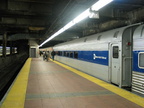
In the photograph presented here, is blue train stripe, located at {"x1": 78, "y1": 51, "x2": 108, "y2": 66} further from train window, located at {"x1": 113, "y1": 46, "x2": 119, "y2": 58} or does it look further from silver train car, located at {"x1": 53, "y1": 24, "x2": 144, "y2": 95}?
train window, located at {"x1": 113, "y1": 46, "x2": 119, "y2": 58}

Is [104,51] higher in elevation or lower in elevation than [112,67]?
higher

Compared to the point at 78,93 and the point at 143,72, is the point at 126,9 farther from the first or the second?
the point at 78,93

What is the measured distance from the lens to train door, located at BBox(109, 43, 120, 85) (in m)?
7.44

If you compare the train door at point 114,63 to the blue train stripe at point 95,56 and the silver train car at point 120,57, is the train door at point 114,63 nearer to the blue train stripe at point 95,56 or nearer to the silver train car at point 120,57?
the silver train car at point 120,57

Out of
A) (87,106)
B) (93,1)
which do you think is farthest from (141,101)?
(93,1)

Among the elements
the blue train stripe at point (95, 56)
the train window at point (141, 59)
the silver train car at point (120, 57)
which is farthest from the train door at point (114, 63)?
the train window at point (141, 59)

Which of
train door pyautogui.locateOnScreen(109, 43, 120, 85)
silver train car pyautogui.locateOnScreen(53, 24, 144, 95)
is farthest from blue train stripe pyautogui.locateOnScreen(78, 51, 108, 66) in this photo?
train door pyautogui.locateOnScreen(109, 43, 120, 85)

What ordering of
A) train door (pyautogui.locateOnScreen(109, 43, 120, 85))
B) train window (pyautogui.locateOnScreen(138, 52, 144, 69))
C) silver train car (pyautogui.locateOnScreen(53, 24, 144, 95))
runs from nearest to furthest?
train window (pyautogui.locateOnScreen(138, 52, 144, 69)) < silver train car (pyautogui.locateOnScreen(53, 24, 144, 95)) < train door (pyautogui.locateOnScreen(109, 43, 120, 85))

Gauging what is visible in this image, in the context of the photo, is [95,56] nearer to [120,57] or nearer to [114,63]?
[114,63]

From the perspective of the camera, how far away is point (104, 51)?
28.3 feet

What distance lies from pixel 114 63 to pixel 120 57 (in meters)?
0.64

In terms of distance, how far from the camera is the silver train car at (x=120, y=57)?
19.8 feet

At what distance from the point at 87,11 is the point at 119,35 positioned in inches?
77.3

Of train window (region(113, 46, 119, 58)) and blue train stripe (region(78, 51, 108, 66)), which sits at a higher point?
train window (region(113, 46, 119, 58))
